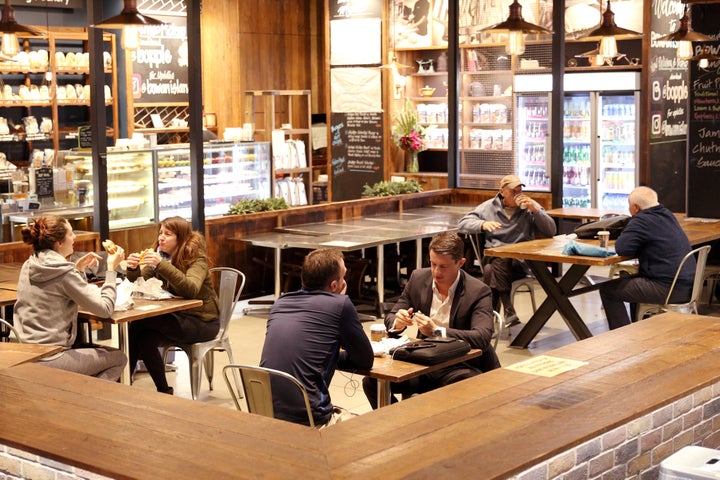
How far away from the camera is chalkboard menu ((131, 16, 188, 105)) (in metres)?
12.6

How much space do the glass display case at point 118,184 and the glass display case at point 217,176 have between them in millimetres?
391

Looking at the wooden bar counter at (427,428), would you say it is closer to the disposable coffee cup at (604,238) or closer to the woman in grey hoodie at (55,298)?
the woman in grey hoodie at (55,298)

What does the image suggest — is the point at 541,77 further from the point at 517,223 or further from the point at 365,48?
the point at 517,223

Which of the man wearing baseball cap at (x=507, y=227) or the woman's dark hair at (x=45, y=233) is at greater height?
the woman's dark hair at (x=45, y=233)

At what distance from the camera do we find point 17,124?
11734 mm

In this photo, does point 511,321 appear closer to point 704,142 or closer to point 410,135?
point 704,142

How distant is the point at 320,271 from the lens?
14.8ft

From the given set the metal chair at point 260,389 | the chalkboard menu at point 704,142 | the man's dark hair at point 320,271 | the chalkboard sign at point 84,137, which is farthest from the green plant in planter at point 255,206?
the metal chair at point 260,389

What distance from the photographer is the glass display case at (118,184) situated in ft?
28.9

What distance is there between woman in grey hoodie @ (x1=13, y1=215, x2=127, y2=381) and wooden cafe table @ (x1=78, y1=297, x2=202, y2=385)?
0.09m

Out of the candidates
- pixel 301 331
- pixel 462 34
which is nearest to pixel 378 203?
pixel 462 34

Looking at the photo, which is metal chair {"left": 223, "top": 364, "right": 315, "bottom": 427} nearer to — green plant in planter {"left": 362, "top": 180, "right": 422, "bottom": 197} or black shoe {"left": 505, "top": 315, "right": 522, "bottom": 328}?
black shoe {"left": 505, "top": 315, "right": 522, "bottom": 328}

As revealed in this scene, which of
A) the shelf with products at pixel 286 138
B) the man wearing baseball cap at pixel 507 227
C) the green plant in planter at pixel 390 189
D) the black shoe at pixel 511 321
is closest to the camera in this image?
the man wearing baseball cap at pixel 507 227

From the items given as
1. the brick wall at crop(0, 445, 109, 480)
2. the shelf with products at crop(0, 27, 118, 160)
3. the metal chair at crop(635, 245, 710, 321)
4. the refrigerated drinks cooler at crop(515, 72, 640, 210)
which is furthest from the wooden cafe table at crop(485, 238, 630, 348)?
the shelf with products at crop(0, 27, 118, 160)
